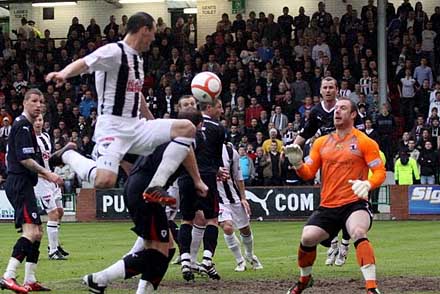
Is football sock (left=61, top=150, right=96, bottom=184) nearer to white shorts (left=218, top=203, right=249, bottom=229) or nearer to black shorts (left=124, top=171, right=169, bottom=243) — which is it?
black shorts (left=124, top=171, right=169, bottom=243)

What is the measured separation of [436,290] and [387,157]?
18701mm

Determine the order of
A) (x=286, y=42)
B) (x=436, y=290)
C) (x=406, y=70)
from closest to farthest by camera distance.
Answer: (x=436, y=290)
(x=406, y=70)
(x=286, y=42)

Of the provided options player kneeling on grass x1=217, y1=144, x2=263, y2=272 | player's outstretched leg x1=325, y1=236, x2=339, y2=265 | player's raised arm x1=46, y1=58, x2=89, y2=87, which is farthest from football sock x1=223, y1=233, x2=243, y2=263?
player's raised arm x1=46, y1=58, x2=89, y2=87

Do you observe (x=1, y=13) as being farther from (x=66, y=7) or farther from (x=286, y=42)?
(x=286, y=42)

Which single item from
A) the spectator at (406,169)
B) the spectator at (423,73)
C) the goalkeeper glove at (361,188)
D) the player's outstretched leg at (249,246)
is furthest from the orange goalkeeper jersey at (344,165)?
Answer: the spectator at (423,73)

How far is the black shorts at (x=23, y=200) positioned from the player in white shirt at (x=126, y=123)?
2112 mm

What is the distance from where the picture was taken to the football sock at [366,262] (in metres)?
11.1

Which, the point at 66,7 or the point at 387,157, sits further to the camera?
the point at 66,7

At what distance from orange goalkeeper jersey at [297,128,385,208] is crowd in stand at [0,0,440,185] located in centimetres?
1751

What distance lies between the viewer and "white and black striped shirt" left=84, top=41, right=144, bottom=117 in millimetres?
10773

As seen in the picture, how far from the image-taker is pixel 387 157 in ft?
102

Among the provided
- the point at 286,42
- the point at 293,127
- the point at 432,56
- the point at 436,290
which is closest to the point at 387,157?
the point at 293,127

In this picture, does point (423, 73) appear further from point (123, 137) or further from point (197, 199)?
point (123, 137)

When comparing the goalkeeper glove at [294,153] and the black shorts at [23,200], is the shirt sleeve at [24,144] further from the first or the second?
the goalkeeper glove at [294,153]
